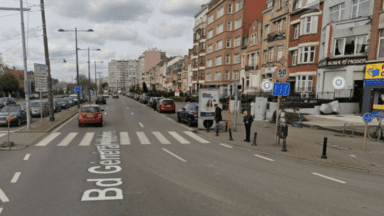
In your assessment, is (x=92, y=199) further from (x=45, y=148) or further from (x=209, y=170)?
(x=45, y=148)

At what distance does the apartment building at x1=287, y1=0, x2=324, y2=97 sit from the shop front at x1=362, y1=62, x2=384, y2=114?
5.57 metres

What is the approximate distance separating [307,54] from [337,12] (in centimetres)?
478

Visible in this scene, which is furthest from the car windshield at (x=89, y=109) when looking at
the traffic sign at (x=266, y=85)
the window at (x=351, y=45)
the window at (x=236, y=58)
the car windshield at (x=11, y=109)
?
the window at (x=236, y=58)

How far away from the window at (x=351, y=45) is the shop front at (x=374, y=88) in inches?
82.3

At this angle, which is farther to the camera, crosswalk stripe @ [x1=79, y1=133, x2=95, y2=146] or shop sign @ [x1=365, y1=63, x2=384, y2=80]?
shop sign @ [x1=365, y1=63, x2=384, y2=80]

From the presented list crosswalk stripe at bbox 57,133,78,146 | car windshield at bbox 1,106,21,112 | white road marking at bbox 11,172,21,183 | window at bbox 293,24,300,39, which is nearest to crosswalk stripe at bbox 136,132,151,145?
crosswalk stripe at bbox 57,133,78,146

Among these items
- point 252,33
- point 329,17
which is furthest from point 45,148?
point 252,33

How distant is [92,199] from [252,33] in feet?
114

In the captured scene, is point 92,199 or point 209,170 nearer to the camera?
point 92,199

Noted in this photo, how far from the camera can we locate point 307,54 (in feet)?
84.2

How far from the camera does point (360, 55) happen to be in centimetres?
2008

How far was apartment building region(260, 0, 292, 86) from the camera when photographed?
28656 mm

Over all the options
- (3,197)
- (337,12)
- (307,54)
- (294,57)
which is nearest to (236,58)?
(294,57)

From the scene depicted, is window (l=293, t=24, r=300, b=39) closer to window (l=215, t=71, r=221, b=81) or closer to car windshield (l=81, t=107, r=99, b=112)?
window (l=215, t=71, r=221, b=81)
